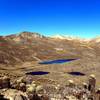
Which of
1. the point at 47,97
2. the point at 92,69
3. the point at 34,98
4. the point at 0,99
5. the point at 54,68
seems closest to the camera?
the point at 0,99

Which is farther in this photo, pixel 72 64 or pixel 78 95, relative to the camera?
pixel 72 64

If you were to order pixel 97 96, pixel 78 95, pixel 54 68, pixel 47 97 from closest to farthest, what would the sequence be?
pixel 47 97 < pixel 78 95 < pixel 97 96 < pixel 54 68

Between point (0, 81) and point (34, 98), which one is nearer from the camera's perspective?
point (34, 98)

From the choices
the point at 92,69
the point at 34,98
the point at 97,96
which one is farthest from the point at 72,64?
the point at 34,98

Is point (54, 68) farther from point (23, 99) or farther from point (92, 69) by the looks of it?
point (23, 99)

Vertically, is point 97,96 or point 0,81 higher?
point 0,81

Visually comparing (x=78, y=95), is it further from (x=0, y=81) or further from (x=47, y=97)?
(x=0, y=81)

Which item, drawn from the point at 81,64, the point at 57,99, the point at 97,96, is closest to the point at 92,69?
the point at 81,64

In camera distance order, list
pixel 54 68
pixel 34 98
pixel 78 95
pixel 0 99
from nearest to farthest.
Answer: pixel 0 99
pixel 34 98
pixel 78 95
pixel 54 68

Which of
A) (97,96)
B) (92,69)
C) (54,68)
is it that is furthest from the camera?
(54,68)
